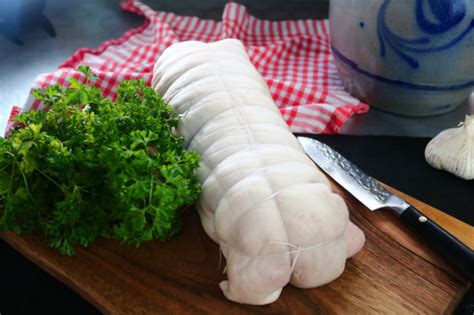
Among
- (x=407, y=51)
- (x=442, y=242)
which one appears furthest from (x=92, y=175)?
(x=407, y=51)

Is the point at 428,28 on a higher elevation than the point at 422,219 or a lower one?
higher

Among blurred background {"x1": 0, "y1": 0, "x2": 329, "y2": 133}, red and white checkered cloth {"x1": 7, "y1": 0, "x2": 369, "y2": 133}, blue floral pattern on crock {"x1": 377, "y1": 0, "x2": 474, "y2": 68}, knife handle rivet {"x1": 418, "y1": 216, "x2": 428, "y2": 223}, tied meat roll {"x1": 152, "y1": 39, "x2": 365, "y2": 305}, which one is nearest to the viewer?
tied meat roll {"x1": 152, "y1": 39, "x2": 365, "y2": 305}

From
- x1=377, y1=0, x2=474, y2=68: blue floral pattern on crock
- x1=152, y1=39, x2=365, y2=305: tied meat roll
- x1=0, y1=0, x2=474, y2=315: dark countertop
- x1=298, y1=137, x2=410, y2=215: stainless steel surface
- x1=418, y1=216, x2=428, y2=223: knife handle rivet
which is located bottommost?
x1=0, y1=0, x2=474, y2=315: dark countertop

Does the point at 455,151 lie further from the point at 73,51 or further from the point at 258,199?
the point at 73,51

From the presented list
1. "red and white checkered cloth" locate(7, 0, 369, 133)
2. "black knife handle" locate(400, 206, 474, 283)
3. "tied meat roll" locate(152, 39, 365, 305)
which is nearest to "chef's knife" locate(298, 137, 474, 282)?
"black knife handle" locate(400, 206, 474, 283)

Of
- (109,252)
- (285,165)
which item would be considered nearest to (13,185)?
(109,252)

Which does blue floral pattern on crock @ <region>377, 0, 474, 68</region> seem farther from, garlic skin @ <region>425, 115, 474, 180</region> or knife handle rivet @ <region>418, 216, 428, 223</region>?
knife handle rivet @ <region>418, 216, 428, 223</region>

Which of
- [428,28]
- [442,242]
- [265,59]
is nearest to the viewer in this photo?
[442,242]

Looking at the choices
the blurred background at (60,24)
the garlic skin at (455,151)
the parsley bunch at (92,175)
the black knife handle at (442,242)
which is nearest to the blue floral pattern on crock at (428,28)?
the garlic skin at (455,151)
